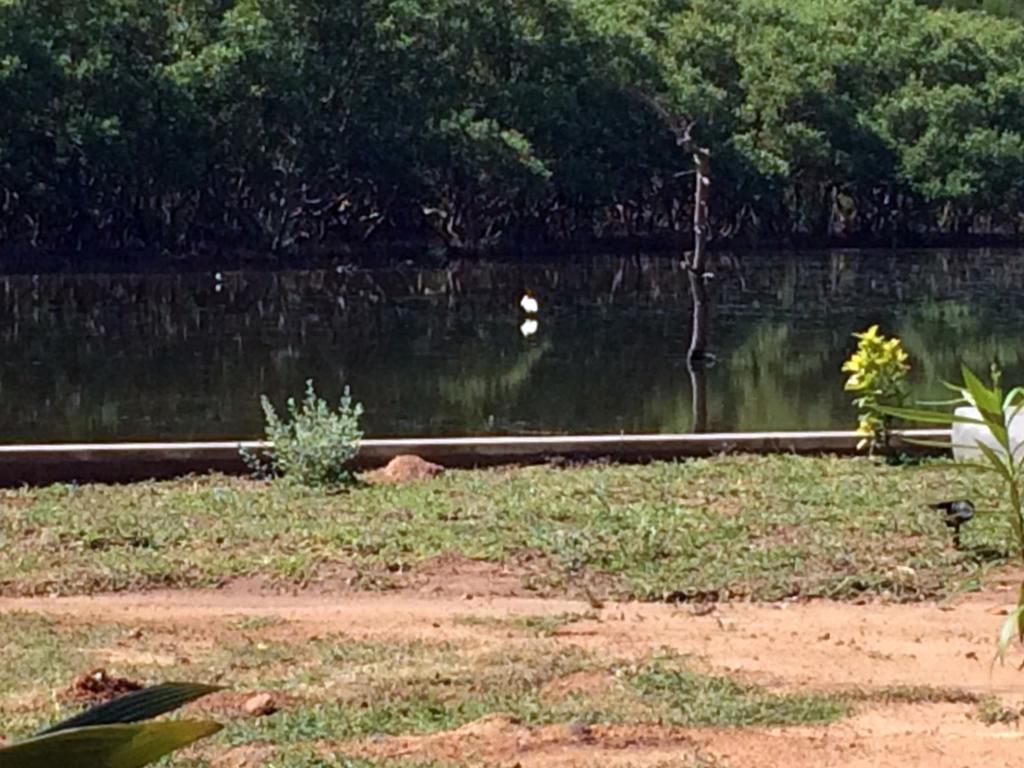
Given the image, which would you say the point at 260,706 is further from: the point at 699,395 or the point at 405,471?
the point at 699,395

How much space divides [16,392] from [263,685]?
56.2ft

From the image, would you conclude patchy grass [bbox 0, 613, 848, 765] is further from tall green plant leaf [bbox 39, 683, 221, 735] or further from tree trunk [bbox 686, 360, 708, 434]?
tree trunk [bbox 686, 360, 708, 434]

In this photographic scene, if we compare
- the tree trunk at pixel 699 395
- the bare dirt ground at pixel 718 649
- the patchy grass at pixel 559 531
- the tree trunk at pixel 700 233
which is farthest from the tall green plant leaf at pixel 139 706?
the tree trunk at pixel 700 233

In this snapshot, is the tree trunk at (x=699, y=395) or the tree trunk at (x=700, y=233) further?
the tree trunk at (x=700, y=233)

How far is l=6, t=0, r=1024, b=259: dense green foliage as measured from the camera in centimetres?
4616

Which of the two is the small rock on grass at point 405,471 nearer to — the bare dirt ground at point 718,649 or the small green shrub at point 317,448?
the small green shrub at point 317,448

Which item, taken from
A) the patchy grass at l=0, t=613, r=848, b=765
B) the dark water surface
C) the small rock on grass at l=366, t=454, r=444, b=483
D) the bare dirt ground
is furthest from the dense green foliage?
the patchy grass at l=0, t=613, r=848, b=765

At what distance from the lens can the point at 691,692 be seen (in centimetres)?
520

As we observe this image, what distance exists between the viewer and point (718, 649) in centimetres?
601

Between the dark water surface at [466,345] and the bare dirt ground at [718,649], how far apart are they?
10.3 meters

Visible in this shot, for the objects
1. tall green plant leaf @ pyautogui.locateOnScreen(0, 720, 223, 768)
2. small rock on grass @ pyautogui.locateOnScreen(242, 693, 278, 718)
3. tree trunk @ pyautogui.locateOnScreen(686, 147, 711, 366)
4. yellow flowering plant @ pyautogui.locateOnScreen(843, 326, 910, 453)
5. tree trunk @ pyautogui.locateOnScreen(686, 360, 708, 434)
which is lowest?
tree trunk @ pyautogui.locateOnScreen(686, 360, 708, 434)

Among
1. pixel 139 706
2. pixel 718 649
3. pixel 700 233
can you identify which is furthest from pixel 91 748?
pixel 700 233

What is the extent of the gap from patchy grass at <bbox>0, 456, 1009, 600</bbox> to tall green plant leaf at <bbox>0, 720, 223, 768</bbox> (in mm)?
6220

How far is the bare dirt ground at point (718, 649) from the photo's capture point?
4.48 metres
